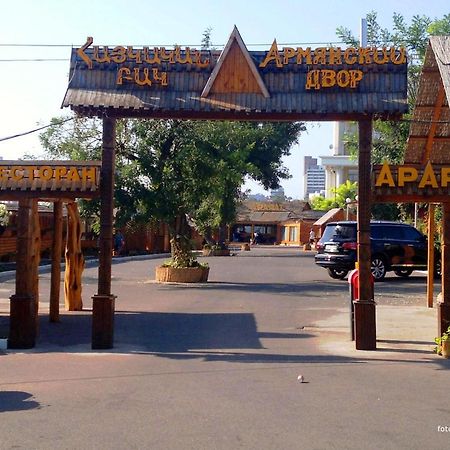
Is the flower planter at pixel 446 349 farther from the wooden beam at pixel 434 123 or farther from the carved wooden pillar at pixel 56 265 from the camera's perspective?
the carved wooden pillar at pixel 56 265

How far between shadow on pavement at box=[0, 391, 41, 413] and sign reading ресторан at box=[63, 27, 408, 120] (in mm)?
5253

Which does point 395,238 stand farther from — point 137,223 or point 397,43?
point 397,43

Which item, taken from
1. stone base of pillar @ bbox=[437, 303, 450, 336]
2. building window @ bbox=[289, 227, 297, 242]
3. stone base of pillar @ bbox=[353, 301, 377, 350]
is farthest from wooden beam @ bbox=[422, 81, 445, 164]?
building window @ bbox=[289, 227, 297, 242]

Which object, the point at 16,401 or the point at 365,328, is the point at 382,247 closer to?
the point at 365,328

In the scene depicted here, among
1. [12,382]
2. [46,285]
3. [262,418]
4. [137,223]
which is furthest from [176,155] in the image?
[262,418]

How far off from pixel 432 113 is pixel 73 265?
28.5ft

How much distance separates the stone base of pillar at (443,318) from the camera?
12344mm

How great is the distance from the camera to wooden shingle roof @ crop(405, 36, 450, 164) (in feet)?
41.8

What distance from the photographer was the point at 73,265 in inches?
698

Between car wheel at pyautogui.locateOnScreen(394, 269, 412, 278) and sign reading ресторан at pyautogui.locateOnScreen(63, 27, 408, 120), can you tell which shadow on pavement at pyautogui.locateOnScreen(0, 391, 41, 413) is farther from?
car wheel at pyautogui.locateOnScreen(394, 269, 412, 278)

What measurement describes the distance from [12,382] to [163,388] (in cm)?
194

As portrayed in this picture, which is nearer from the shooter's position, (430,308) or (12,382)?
(12,382)

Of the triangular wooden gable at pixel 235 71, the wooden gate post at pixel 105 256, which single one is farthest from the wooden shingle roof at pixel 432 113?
the wooden gate post at pixel 105 256

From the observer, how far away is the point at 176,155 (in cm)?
2406
